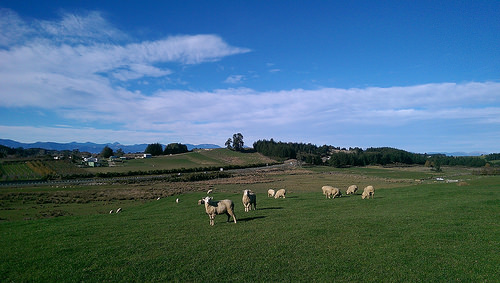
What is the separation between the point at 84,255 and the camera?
1188 cm

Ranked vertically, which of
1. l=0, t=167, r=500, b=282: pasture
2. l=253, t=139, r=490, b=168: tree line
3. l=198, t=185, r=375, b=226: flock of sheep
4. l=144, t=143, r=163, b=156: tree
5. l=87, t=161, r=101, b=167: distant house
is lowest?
l=0, t=167, r=500, b=282: pasture

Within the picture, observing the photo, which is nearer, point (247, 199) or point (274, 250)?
point (274, 250)

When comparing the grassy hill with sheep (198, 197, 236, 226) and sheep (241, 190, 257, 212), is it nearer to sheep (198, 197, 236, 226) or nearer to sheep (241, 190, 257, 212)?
sheep (241, 190, 257, 212)

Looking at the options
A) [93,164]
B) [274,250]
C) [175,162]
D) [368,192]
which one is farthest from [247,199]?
[175,162]

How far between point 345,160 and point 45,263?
6049 inches

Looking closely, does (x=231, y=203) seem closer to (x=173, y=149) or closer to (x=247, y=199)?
Result: (x=247, y=199)

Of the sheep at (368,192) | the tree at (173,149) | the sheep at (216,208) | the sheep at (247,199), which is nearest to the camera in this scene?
the sheep at (216,208)

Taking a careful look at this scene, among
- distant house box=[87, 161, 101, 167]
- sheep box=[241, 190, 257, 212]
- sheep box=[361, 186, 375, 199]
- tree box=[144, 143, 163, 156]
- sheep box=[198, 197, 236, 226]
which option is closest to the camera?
sheep box=[198, 197, 236, 226]

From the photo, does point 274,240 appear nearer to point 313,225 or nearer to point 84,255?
point 313,225

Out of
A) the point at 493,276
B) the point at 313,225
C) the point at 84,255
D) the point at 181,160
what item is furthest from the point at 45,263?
the point at 181,160

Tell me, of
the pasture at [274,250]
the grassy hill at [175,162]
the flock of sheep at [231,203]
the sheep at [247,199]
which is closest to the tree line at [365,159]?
the grassy hill at [175,162]

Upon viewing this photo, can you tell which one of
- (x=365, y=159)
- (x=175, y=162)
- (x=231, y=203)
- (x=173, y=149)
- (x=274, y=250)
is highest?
(x=173, y=149)

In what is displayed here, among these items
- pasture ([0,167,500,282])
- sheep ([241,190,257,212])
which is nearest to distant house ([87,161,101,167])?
pasture ([0,167,500,282])

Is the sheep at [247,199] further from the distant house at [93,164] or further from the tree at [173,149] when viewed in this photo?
the tree at [173,149]
